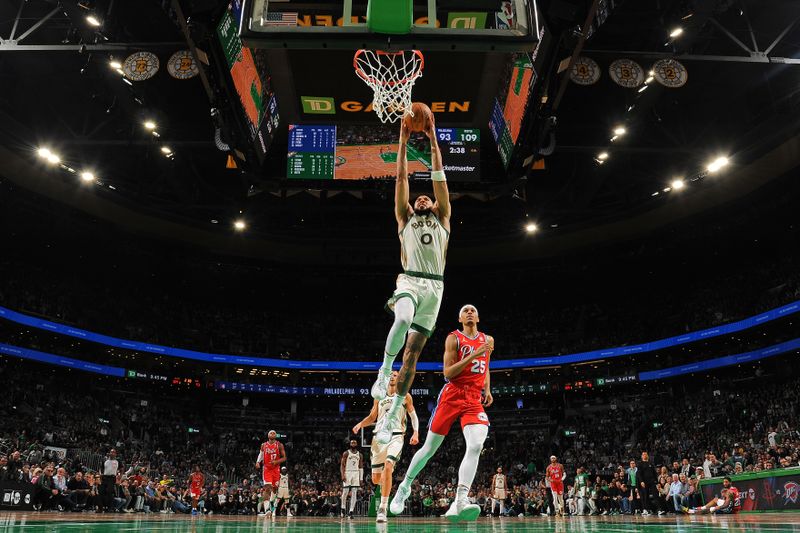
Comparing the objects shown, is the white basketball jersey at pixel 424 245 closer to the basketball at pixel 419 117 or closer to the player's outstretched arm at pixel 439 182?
the player's outstretched arm at pixel 439 182

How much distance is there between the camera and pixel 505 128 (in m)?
13.1

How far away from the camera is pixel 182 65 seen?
51.0ft

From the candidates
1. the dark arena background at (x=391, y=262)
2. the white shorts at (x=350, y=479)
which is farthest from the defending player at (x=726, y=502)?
the white shorts at (x=350, y=479)

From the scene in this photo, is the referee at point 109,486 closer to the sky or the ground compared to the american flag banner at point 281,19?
closer to the ground

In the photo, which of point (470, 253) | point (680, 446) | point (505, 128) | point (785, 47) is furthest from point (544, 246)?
point (505, 128)

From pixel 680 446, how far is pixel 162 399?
96.7 ft

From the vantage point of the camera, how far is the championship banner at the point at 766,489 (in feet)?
51.1

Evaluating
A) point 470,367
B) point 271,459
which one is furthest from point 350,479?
point 470,367

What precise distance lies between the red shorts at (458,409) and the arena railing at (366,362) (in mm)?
27508

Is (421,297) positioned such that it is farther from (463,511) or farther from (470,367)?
(463,511)

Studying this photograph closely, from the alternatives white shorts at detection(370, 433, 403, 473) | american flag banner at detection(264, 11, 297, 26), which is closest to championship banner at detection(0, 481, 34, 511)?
white shorts at detection(370, 433, 403, 473)

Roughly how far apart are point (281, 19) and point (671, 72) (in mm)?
12001

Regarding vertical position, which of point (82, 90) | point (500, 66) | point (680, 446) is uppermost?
point (82, 90)

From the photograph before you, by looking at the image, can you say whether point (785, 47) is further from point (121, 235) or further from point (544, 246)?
point (121, 235)
